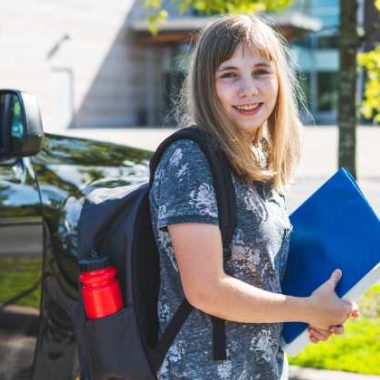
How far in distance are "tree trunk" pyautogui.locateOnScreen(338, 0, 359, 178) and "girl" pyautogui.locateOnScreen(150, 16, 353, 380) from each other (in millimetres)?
4166

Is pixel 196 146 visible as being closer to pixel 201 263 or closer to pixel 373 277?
pixel 201 263

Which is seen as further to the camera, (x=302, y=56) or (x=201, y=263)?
(x=302, y=56)

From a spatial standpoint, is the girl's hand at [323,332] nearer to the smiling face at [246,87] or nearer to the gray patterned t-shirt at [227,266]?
the gray patterned t-shirt at [227,266]

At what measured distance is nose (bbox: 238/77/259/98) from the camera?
5.81 feet

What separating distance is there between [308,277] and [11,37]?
29.3m

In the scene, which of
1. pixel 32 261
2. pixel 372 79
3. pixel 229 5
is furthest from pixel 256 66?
pixel 229 5

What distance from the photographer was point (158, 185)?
1.71 meters

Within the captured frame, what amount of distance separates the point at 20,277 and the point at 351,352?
2.40 metres

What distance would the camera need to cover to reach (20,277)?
2.54 metres

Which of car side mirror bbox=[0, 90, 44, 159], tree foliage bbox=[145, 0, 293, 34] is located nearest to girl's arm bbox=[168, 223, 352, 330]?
car side mirror bbox=[0, 90, 44, 159]

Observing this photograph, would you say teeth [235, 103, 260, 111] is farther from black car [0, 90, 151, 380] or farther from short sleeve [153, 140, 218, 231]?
black car [0, 90, 151, 380]

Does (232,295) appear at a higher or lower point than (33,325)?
higher

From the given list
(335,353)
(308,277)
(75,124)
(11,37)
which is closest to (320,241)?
(308,277)

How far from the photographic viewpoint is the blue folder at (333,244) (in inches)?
69.2
